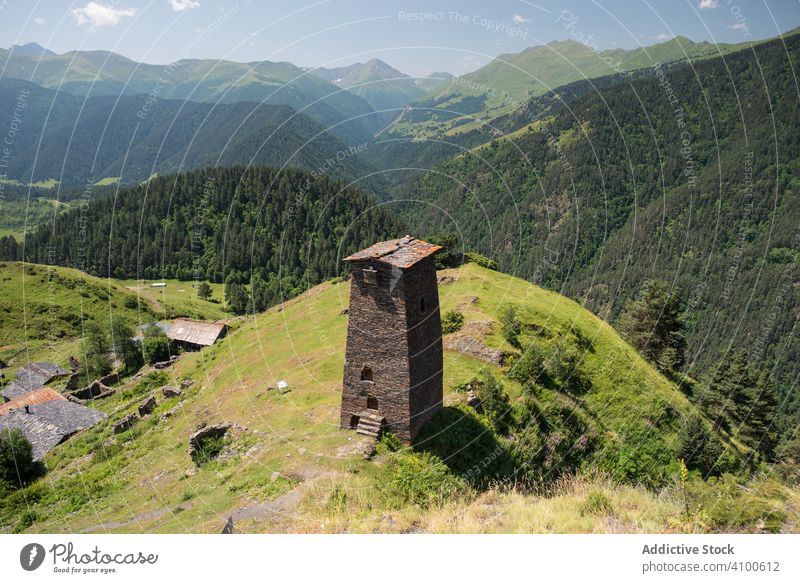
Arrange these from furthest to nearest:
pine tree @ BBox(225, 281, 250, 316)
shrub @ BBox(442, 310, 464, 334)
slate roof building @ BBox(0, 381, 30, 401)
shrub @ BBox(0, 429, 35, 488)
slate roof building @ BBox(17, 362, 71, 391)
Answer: pine tree @ BBox(225, 281, 250, 316), slate roof building @ BBox(17, 362, 71, 391), slate roof building @ BBox(0, 381, 30, 401), shrub @ BBox(442, 310, 464, 334), shrub @ BBox(0, 429, 35, 488)

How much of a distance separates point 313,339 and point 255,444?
2370 cm

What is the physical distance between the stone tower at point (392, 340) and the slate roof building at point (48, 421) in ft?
117

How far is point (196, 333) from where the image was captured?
268 feet

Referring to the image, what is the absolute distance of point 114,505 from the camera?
100ft

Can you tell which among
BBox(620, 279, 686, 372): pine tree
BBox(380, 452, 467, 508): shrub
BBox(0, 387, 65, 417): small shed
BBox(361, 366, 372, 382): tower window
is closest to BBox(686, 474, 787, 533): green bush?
BBox(380, 452, 467, 508): shrub

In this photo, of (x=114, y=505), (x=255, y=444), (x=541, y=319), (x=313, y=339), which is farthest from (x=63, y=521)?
(x=541, y=319)

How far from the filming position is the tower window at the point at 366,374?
93.0 ft

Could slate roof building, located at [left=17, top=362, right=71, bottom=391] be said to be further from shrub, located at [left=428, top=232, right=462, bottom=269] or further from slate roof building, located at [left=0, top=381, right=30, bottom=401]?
shrub, located at [left=428, top=232, right=462, bottom=269]

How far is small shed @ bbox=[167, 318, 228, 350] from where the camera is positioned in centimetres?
7994

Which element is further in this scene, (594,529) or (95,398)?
(95,398)

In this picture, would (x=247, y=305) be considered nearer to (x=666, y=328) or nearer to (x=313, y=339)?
(x=313, y=339)

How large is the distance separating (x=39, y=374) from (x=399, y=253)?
295ft

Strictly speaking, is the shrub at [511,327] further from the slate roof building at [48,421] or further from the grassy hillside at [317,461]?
the slate roof building at [48,421]

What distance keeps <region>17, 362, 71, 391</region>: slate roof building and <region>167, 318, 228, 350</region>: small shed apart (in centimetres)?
2362
